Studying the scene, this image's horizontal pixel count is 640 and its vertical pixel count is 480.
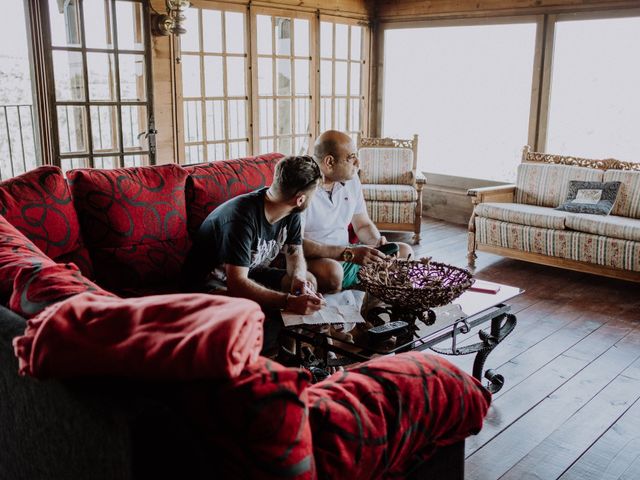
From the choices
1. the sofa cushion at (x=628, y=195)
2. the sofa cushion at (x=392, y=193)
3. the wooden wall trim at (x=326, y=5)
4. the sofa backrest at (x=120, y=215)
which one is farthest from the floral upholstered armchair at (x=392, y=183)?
the sofa backrest at (x=120, y=215)

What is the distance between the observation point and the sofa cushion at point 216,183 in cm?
290

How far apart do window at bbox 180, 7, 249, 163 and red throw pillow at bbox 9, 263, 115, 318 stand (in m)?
3.99

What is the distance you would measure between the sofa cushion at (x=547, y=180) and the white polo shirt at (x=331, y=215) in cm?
239

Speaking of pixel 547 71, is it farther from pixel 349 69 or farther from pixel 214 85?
pixel 214 85

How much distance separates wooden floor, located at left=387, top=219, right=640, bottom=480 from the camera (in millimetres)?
2207

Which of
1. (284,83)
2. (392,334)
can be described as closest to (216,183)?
(392,334)

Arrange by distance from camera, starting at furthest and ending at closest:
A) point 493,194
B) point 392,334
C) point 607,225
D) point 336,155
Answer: point 493,194, point 607,225, point 336,155, point 392,334

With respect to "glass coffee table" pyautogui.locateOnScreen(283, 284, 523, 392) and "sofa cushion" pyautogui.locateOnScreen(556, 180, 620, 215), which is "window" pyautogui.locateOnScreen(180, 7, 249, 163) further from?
"glass coffee table" pyautogui.locateOnScreen(283, 284, 523, 392)

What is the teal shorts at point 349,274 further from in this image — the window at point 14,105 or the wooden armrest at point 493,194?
the window at point 14,105

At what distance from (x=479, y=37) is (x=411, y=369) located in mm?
5525

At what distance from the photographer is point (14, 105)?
6047 mm

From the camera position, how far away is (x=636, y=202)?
4.52 metres

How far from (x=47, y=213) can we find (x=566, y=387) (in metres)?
2.29

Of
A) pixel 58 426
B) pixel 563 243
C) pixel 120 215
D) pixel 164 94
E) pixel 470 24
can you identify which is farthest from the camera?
pixel 470 24
